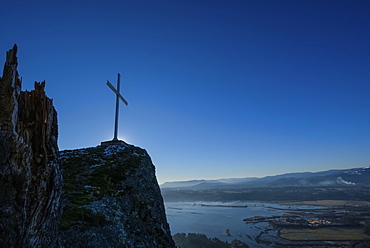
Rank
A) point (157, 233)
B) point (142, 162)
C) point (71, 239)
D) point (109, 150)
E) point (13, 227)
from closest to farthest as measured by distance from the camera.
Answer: point (13, 227)
point (71, 239)
point (157, 233)
point (142, 162)
point (109, 150)

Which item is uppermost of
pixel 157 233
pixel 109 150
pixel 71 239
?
pixel 109 150

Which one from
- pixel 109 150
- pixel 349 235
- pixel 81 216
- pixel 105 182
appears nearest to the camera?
pixel 81 216

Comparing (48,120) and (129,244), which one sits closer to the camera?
(48,120)

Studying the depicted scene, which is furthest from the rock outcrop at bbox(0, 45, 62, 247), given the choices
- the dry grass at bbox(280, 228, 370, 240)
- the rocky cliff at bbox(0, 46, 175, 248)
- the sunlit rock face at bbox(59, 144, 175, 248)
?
the dry grass at bbox(280, 228, 370, 240)

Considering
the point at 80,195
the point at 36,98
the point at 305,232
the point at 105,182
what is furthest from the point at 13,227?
the point at 305,232

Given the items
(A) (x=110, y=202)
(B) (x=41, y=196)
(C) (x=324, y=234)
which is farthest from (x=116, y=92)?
(C) (x=324, y=234)

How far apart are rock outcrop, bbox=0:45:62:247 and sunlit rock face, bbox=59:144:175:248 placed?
2123 mm

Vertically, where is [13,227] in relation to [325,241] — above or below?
above

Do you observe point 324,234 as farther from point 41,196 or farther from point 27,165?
point 27,165

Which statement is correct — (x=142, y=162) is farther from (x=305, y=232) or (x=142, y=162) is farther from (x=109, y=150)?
(x=305, y=232)

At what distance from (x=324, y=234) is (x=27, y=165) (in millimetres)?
108005

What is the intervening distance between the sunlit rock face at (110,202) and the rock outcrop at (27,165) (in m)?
2.12

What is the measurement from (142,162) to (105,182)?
290cm

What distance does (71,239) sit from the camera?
213 inches
